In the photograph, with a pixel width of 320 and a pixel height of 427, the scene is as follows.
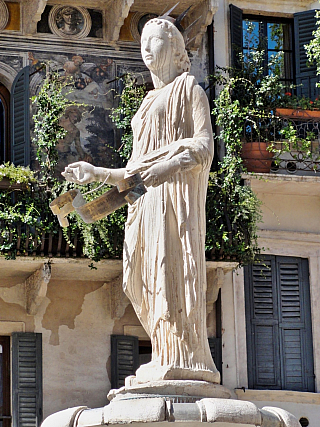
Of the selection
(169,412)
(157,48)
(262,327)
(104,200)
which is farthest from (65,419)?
(262,327)

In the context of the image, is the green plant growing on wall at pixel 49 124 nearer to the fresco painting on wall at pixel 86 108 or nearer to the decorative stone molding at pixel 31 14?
the fresco painting on wall at pixel 86 108

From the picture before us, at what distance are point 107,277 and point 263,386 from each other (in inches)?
88.6

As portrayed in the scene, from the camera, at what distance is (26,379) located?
1339 centimetres

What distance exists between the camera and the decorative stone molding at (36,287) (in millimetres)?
13141

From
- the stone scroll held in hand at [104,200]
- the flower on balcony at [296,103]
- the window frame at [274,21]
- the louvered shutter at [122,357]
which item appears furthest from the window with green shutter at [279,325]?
the stone scroll held in hand at [104,200]

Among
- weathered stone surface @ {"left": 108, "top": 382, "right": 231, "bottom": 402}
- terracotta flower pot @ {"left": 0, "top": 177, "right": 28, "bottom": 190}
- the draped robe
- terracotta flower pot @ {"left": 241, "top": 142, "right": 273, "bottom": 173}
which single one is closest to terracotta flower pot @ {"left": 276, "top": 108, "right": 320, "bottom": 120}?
terracotta flower pot @ {"left": 241, "top": 142, "right": 273, "bottom": 173}

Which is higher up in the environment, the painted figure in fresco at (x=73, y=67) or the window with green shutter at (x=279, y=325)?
the painted figure in fresco at (x=73, y=67)

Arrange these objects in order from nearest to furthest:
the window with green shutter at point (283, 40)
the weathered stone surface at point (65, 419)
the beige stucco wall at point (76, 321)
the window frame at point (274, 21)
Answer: the weathered stone surface at point (65, 419), the beige stucco wall at point (76, 321), the window with green shutter at point (283, 40), the window frame at point (274, 21)

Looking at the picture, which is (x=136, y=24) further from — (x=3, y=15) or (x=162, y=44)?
(x=162, y=44)

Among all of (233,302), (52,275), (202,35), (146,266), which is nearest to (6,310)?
(52,275)

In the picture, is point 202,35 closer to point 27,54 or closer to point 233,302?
point 27,54

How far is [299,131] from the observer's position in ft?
49.2

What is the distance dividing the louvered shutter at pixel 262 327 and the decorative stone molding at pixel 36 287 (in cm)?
255

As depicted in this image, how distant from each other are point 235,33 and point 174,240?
7.95 m
